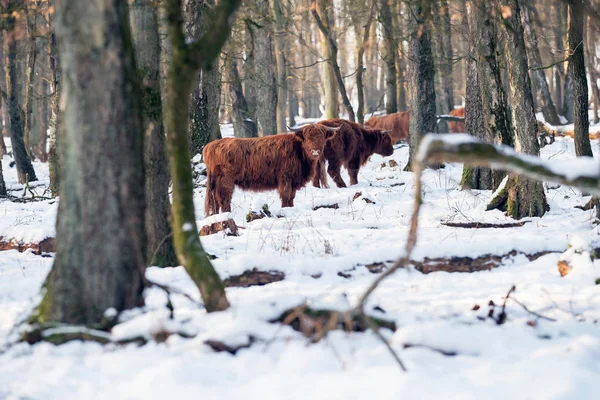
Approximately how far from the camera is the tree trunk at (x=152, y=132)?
16.6ft

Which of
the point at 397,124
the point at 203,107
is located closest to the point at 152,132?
the point at 203,107

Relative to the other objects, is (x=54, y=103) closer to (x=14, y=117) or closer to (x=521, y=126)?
(x=14, y=117)

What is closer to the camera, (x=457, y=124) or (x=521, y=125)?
(x=521, y=125)

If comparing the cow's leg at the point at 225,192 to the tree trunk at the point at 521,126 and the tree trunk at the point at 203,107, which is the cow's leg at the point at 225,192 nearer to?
the tree trunk at the point at 203,107

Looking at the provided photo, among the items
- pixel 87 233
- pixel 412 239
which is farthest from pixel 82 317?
pixel 412 239

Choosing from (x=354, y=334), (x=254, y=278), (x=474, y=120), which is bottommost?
(x=354, y=334)

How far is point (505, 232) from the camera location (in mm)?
6457

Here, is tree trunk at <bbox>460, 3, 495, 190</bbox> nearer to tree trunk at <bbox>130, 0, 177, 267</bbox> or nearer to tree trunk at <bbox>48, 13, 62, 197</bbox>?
tree trunk at <bbox>130, 0, 177, 267</bbox>

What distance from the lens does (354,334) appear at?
12.2 ft

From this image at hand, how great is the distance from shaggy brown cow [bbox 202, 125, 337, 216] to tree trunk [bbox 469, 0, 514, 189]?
3263mm

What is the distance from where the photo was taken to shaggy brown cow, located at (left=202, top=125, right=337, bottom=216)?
10750mm

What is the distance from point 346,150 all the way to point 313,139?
3.22 meters

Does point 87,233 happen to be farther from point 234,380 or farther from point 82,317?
point 234,380

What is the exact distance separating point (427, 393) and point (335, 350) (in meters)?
0.63
